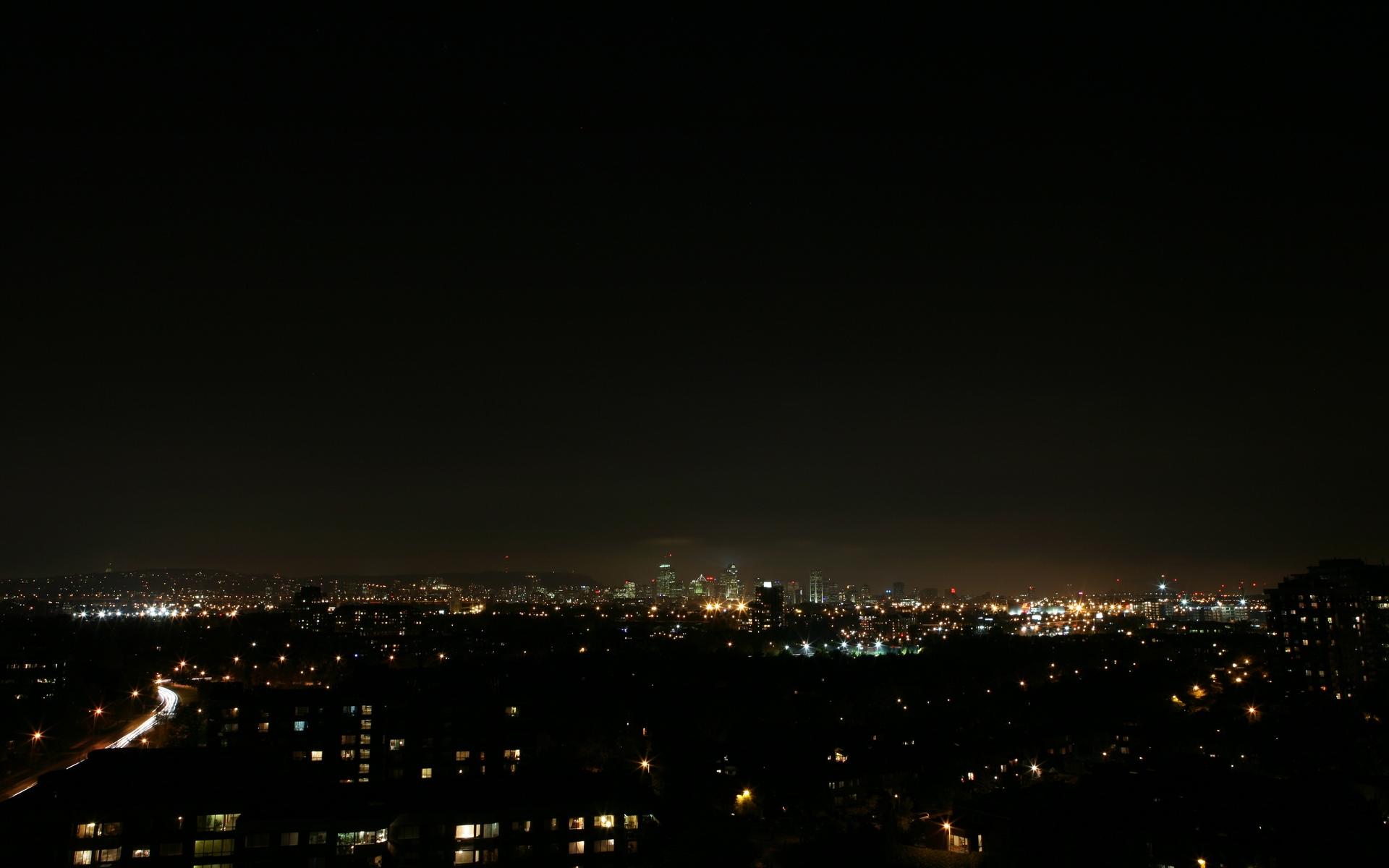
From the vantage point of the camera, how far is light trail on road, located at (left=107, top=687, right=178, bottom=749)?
48.1 feet

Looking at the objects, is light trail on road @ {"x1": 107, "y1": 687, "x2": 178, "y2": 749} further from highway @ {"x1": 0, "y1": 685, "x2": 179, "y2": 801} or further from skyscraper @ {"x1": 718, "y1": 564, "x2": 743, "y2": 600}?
skyscraper @ {"x1": 718, "y1": 564, "x2": 743, "y2": 600}

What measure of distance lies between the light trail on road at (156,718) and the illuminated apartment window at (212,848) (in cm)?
698

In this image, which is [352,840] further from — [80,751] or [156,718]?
[156,718]

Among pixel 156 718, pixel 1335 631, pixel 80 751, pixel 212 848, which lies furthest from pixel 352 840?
pixel 1335 631

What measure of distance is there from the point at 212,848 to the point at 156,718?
11.2 meters

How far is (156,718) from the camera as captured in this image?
56.0ft

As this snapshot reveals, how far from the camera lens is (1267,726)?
14781 mm

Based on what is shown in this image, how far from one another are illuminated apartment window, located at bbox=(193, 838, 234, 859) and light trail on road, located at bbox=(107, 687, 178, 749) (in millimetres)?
6980

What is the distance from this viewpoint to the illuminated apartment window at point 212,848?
7.73 m

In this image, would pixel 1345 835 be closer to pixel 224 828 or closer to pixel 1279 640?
pixel 224 828

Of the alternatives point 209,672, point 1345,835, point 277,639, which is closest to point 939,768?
point 1345,835

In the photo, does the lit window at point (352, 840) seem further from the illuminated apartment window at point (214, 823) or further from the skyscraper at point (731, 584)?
the skyscraper at point (731, 584)

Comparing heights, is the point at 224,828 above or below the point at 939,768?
above

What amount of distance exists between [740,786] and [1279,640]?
67.7 feet
